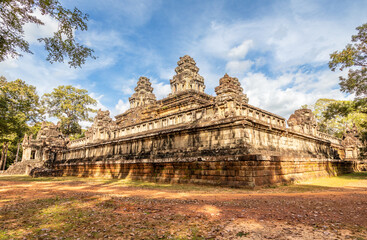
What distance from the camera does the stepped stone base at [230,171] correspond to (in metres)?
9.38

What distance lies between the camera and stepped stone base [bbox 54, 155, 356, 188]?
9375 mm

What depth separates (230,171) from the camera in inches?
388

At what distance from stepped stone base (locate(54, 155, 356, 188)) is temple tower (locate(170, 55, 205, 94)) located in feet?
52.5

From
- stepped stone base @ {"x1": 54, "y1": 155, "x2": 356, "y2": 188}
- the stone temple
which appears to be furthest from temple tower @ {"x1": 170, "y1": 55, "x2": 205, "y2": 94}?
stepped stone base @ {"x1": 54, "y1": 155, "x2": 356, "y2": 188}

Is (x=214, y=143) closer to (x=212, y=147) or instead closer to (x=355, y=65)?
(x=212, y=147)

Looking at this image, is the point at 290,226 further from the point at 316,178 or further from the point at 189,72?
the point at 189,72

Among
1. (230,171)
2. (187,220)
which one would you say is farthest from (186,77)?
(187,220)

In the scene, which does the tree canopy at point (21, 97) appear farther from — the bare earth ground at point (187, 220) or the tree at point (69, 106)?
the bare earth ground at point (187, 220)

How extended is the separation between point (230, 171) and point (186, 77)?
69.6 feet

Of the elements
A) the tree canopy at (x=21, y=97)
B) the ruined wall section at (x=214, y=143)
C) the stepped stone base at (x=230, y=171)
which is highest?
the tree canopy at (x=21, y=97)

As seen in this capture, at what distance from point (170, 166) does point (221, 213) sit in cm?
779

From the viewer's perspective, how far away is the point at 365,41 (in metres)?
14.8

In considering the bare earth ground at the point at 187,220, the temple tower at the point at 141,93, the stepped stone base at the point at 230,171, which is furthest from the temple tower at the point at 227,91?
the temple tower at the point at 141,93

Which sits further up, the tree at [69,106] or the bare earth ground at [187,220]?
the tree at [69,106]
